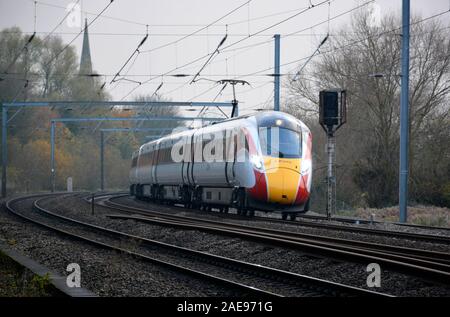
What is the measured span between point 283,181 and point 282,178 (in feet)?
0.32

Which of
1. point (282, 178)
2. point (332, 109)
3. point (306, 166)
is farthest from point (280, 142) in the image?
point (332, 109)

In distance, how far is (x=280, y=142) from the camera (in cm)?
2452

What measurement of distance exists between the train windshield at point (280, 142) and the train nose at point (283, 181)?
278 millimetres

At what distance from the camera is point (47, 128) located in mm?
70062

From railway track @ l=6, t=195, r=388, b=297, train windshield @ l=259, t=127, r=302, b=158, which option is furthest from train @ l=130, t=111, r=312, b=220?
railway track @ l=6, t=195, r=388, b=297

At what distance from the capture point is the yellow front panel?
957 inches

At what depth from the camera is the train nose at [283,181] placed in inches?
958

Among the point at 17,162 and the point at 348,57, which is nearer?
the point at 348,57

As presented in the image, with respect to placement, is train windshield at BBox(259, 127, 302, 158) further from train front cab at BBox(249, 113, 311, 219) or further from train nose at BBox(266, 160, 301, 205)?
train nose at BBox(266, 160, 301, 205)

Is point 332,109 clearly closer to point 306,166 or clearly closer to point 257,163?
point 306,166

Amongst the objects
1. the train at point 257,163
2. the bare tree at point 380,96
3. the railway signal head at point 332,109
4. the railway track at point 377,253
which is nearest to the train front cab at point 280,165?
the train at point 257,163

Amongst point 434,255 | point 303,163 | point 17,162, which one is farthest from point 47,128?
point 434,255

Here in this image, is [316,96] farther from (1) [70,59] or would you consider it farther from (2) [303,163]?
(1) [70,59]

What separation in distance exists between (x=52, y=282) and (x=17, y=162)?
59.0 m
